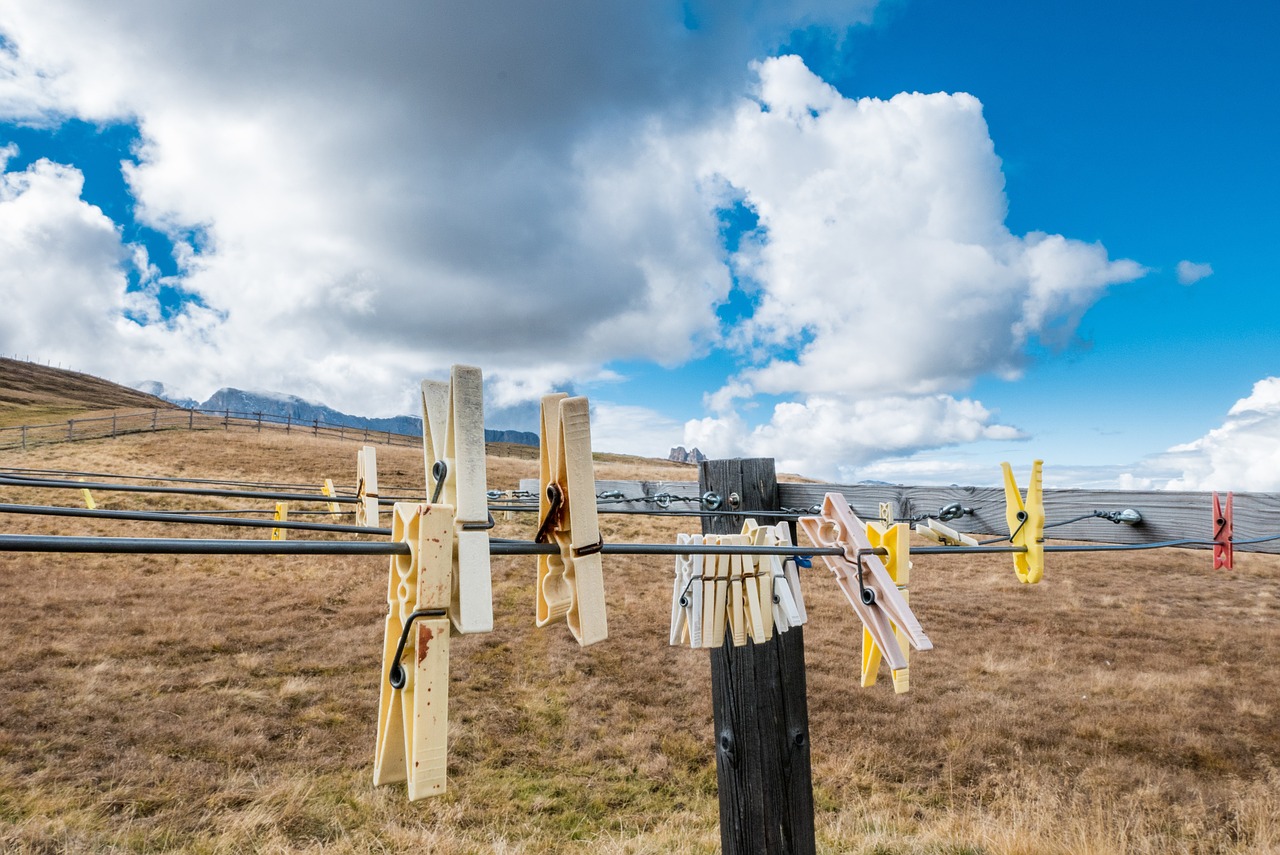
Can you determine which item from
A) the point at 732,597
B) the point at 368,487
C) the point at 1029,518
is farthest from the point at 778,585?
the point at 368,487

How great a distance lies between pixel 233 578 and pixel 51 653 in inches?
206

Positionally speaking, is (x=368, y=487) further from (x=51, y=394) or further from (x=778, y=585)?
(x=51, y=394)

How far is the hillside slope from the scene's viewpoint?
6973 cm

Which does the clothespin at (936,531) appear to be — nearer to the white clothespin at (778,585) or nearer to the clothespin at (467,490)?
the white clothespin at (778,585)

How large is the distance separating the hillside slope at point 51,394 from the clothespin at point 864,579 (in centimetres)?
8204

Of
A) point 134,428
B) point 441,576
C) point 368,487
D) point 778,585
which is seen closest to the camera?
point 441,576

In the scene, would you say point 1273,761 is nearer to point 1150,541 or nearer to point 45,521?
point 1150,541

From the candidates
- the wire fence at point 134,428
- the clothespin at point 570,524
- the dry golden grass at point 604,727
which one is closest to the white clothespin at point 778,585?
the clothespin at point 570,524

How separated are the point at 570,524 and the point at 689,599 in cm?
107

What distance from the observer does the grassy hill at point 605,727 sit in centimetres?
476

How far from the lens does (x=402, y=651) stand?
1.37m

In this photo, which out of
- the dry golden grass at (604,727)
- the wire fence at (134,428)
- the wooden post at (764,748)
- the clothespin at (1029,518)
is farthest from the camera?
the wire fence at (134,428)

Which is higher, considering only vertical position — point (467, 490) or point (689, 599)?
point (467, 490)

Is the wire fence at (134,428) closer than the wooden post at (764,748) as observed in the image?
No
